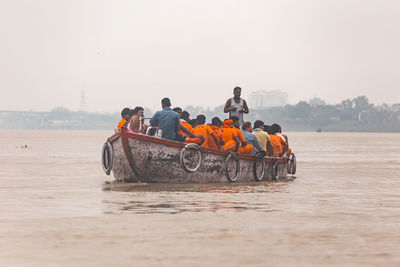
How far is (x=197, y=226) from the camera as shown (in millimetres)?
12023

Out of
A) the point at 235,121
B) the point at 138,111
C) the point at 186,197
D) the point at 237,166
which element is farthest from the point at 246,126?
the point at 186,197

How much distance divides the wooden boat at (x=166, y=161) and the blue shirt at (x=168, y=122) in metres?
0.65

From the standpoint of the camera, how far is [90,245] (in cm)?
1005

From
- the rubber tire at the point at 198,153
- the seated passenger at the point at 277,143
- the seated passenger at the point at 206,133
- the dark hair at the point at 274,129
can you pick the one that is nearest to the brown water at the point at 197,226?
the rubber tire at the point at 198,153

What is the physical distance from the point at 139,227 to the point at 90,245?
5.87 ft

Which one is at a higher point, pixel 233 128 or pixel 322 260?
pixel 233 128

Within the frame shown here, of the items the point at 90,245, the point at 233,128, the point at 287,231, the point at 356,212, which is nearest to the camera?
the point at 90,245

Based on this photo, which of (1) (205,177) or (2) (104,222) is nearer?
(2) (104,222)

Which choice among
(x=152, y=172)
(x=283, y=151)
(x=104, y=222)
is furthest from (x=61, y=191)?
(x=283, y=151)

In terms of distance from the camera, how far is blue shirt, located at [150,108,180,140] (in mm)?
19750

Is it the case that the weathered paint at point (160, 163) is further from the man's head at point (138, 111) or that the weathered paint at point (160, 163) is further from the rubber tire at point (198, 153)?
the man's head at point (138, 111)

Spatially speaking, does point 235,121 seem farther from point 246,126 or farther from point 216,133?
point 216,133

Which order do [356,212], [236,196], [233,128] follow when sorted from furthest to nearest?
[233,128]
[236,196]
[356,212]

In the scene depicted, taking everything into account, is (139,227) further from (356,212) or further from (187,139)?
(187,139)
